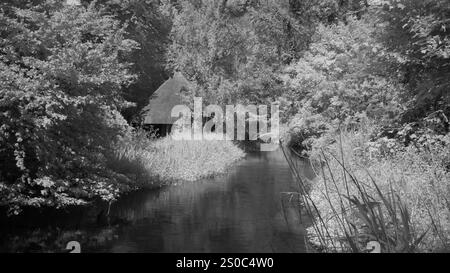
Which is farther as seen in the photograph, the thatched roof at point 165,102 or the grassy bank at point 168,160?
the thatched roof at point 165,102

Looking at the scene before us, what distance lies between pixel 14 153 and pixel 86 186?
2587 millimetres

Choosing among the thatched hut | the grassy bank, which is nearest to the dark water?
the grassy bank

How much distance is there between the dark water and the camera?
10414 mm

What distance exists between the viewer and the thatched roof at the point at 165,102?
1118 inches

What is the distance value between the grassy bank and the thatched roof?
3.79 meters

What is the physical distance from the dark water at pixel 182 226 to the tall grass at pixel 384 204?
1.07 metres

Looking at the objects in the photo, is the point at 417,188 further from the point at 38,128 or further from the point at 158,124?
the point at 158,124

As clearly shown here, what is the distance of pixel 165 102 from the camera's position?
29.5 m

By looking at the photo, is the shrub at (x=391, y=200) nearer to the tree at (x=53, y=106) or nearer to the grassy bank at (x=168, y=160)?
the tree at (x=53, y=106)

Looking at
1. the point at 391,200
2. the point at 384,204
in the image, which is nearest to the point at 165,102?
the point at 391,200

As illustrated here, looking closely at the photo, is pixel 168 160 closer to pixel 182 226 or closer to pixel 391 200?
pixel 182 226

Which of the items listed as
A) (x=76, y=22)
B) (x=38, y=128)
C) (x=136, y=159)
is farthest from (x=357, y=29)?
(x=38, y=128)

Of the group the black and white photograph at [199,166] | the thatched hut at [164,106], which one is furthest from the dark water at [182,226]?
the thatched hut at [164,106]

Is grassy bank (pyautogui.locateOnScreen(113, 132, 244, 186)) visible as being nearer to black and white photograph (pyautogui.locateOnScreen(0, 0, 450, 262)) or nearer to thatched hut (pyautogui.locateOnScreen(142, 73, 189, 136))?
black and white photograph (pyautogui.locateOnScreen(0, 0, 450, 262))
